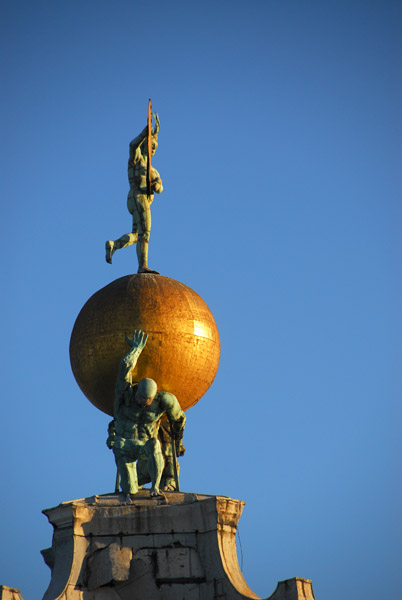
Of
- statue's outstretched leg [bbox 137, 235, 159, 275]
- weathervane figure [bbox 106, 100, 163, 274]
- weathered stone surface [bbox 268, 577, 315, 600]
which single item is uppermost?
weathervane figure [bbox 106, 100, 163, 274]

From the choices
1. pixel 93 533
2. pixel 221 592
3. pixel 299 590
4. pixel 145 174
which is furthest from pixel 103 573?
pixel 145 174

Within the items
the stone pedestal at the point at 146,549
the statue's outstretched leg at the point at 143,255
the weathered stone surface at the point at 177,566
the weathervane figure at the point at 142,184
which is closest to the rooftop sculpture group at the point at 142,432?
the stone pedestal at the point at 146,549

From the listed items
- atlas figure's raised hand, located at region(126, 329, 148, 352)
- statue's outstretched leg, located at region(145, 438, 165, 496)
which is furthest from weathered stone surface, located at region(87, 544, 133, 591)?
atlas figure's raised hand, located at region(126, 329, 148, 352)

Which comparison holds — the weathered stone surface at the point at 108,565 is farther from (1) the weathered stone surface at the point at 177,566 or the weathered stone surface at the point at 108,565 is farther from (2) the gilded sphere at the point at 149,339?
(2) the gilded sphere at the point at 149,339

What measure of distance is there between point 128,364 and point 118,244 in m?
3.70

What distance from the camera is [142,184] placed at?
78.8ft

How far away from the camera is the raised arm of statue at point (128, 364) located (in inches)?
815

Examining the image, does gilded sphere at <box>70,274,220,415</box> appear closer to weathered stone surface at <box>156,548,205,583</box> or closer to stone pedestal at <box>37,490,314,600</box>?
stone pedestal at <box>37,490,314,600</box>

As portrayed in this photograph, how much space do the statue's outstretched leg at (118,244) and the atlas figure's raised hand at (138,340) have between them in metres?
2.86

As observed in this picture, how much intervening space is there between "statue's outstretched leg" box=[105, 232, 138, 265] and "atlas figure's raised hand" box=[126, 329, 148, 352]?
286cm

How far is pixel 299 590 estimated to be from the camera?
18.3 meters

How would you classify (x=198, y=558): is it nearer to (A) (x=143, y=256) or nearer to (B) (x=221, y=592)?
(B) (x=221, y=592)

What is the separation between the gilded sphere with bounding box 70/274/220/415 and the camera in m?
21.2

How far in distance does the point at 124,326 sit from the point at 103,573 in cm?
472
